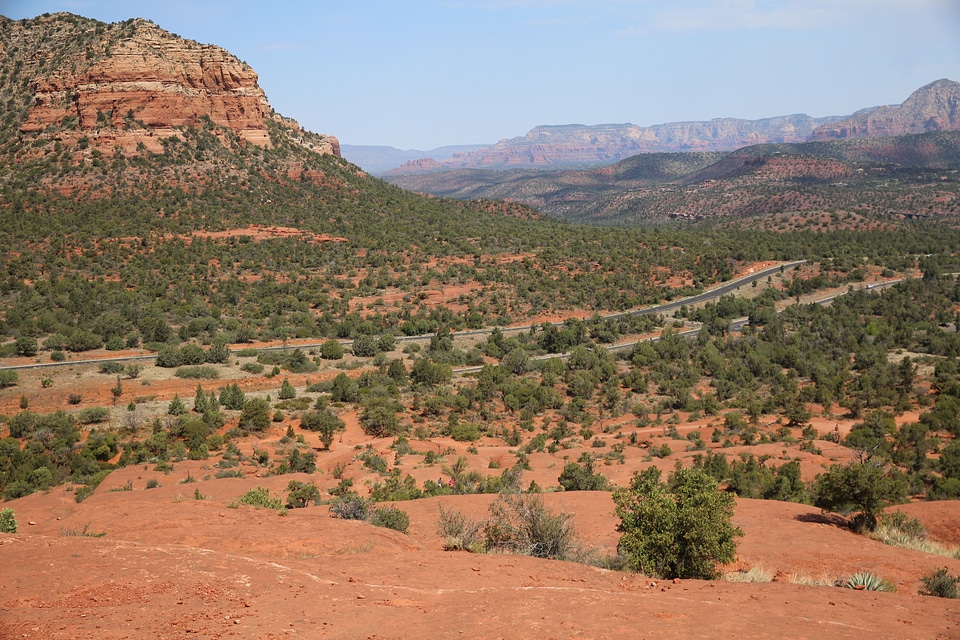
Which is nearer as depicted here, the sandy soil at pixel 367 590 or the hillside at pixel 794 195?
the sandy soil at pixel 367 590

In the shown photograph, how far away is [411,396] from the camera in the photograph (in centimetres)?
4231

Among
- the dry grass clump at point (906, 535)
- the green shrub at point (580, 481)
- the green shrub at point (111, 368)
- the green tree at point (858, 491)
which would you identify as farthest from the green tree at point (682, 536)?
the green shrub at point (111, 368)

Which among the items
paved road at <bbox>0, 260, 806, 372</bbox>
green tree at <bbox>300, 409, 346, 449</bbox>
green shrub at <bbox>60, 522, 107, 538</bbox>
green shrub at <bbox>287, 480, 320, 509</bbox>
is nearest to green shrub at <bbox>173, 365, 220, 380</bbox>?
paved road at <bbox>0, 260, 806, 372</bbox>

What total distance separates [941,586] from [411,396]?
32.3 metres

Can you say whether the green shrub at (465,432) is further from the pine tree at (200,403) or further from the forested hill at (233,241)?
the forested hill at (233,241)

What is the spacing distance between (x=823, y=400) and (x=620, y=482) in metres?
21.3

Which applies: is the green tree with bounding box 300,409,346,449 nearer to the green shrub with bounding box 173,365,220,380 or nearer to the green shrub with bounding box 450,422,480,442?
the green shrub with bounding box 450,422,480,442

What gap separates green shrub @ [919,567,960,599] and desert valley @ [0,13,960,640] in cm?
6

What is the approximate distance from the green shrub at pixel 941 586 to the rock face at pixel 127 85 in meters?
88.8

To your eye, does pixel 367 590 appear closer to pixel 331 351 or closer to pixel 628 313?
pixel 331 351

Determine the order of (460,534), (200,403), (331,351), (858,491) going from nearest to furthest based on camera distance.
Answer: (460,534), (858,491), (200,403), (331,351)

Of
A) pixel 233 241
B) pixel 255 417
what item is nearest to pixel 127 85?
pixel 233 241

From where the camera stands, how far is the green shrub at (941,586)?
41.9 feet

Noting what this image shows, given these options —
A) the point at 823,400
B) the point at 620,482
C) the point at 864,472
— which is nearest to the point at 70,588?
the point at 864,472
